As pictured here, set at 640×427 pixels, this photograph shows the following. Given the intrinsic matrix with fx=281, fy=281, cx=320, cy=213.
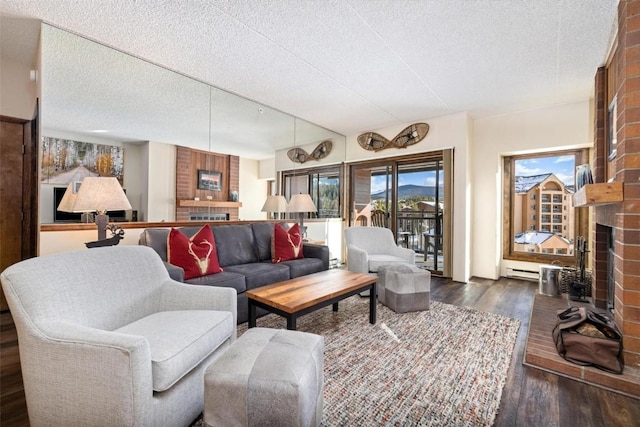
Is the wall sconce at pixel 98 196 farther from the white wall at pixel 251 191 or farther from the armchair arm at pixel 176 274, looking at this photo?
the white wall at pixel 251 191

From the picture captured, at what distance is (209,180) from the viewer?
3668 mm

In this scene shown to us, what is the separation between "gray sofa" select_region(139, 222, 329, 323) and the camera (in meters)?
2.63

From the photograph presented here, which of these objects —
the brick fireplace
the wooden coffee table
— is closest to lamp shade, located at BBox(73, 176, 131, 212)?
the wooden coffee table

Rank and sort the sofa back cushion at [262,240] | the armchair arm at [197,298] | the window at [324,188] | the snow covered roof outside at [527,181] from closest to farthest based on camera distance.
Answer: the armchair arm at [197,298], the sofa back cushion at [262,240], the snow covered roof outside at [527,181], the window at [324,188]

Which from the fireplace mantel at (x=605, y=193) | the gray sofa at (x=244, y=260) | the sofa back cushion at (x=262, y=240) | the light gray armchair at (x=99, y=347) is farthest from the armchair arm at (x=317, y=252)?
the fireplace mantel at (x=605, y=193)

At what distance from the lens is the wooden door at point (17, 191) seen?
3.01m

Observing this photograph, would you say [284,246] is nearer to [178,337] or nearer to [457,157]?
[178,337]

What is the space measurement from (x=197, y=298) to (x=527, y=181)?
5.11 m

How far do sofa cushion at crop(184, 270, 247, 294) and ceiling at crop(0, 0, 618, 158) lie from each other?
79.5 inches

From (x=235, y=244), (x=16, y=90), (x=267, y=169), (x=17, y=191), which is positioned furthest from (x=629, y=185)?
(x=16, y=90)

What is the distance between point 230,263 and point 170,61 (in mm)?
2249

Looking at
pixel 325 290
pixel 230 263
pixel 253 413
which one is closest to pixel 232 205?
pixel 230 263

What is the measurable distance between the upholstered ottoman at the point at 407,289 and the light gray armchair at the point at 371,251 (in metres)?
0.36

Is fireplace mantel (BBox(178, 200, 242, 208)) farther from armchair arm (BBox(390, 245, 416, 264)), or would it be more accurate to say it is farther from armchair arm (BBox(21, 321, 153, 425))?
armchair arm (BBox(21, 321, 153, 425))
